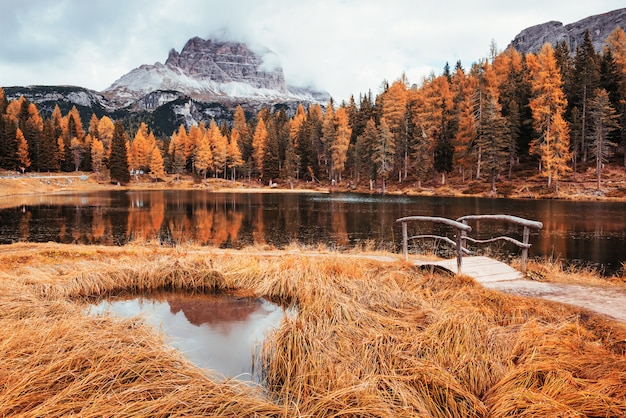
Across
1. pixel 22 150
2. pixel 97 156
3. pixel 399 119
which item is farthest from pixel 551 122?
pixel 22 150

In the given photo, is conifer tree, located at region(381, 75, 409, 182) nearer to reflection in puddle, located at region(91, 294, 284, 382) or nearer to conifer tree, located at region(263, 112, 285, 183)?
conifer tree, located at region(263, 112, 285, 183)

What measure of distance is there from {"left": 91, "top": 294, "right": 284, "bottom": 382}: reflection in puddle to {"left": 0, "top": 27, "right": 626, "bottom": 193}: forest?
4407 centimetres

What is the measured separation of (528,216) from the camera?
1053 inches

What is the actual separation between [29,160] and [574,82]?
101 meters

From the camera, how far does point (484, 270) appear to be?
30.5 feet

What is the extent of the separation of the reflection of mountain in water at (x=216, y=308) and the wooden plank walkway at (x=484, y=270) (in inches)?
176

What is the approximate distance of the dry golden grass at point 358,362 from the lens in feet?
11.8

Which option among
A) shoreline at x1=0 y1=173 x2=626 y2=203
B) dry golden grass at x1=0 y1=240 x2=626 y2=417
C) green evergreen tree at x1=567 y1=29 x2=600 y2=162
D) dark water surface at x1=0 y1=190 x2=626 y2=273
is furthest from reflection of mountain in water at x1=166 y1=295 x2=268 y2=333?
green evergreen tree at x1=567 y1=29 x2=600 y2=162

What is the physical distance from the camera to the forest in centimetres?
4678

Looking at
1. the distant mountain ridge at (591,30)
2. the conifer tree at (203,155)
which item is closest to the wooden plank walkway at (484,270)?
the conifer tree at (203,155)

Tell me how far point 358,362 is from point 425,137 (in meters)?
54.8

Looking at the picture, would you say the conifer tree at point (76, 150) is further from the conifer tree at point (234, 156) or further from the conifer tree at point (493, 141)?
the conifer tree at point (493, 141)

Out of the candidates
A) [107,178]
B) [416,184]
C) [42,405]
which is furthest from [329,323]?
[107,178]

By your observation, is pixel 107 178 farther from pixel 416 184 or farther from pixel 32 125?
pixel 416 184
